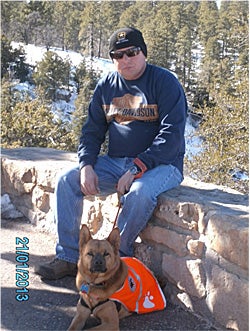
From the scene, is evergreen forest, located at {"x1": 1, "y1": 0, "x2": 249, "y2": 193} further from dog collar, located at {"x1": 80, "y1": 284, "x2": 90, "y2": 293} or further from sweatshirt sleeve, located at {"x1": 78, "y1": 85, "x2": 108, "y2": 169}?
dog collar, located at {"x1": 80, "y1": 284, "x2": 90, "y2": 293}

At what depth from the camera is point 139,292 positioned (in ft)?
8.75

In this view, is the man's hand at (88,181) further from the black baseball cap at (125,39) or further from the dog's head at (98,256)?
the black baseball cap at (125,39)

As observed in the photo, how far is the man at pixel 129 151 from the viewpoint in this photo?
294 cm

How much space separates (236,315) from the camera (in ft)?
8.11

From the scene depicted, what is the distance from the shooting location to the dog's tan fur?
248 cm

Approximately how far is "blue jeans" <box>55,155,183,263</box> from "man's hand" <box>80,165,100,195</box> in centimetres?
5

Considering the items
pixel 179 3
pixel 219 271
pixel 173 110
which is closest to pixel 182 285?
pixel 219 271

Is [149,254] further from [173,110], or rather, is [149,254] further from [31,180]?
[31,180]

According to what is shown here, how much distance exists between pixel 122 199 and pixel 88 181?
10.4 inches

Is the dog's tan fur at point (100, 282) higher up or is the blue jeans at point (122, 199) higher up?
the blue jeans at point (122, 199)

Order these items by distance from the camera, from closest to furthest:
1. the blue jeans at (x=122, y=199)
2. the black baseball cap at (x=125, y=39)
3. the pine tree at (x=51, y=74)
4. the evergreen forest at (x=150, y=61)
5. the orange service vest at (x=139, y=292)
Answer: the orange service vest at (x=139, y=292) < the blue jeans at (x=122, y=199) < the black baseball cap at (x=125, y=39) < the evergreen forest at (x=150, y=61) < the pine tree at (x=51, y=74)

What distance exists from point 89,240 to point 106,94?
1.07 meters

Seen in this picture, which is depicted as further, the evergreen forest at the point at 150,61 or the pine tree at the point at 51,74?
the pine tree at the point at 51,74

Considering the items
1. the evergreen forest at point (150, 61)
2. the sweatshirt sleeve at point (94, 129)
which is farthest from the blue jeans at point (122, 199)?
the evergreen forest at point (150, 61)
